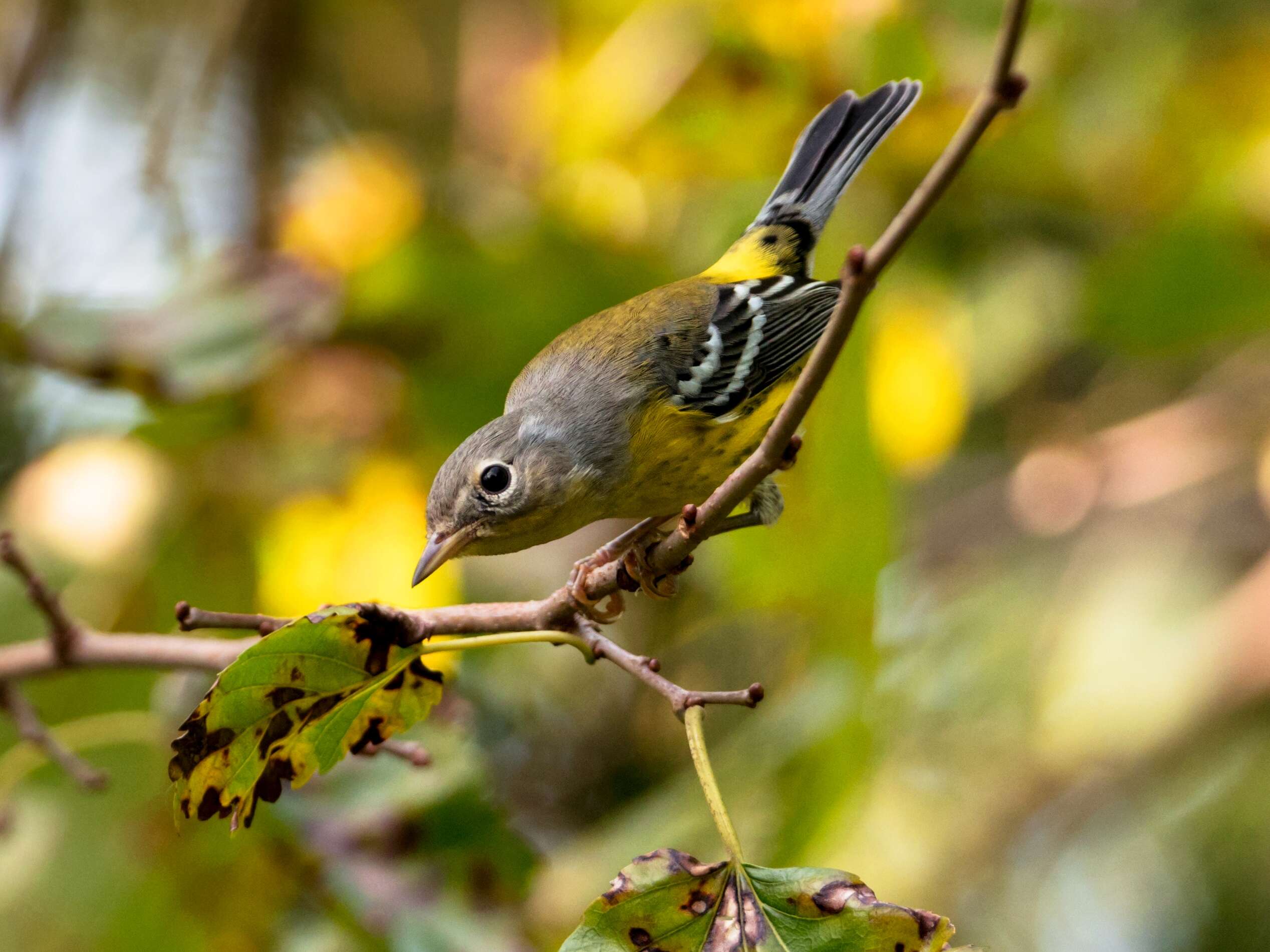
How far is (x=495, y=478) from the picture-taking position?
2398 millimetres

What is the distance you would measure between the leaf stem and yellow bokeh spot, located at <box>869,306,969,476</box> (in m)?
2.18

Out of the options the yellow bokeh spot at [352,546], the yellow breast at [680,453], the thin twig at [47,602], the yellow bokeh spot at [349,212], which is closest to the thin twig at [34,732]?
the thin twig at [47,602]

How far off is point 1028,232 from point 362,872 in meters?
3.56

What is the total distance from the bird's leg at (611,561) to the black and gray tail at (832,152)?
0.99m

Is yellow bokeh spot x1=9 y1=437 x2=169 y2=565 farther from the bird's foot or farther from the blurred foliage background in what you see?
the bird's foot

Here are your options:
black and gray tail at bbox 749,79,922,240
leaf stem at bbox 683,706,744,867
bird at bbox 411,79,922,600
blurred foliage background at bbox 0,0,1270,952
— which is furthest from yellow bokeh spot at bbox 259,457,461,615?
leaf stem at bbox 683,706,744,867

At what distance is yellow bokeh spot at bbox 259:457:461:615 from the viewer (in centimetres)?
347

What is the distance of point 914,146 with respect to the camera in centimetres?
397

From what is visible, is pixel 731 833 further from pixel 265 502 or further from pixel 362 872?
pixel 265 502

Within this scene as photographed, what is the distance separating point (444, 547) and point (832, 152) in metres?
1.56

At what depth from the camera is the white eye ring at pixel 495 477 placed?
7.81 ft

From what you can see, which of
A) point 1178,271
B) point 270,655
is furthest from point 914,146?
point 270,655

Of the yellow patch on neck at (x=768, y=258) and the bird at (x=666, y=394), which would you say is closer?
the bird at (x=666, y=394)

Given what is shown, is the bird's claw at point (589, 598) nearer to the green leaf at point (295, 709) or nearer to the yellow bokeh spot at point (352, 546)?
the green leaf at point (295, 709)
